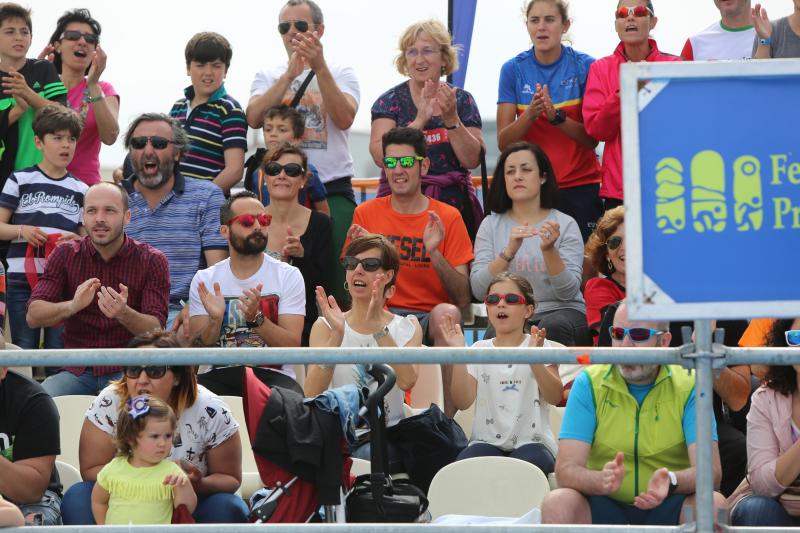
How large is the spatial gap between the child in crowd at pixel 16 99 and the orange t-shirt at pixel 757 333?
169 inches

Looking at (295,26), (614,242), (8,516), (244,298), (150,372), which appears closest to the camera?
(8,516)

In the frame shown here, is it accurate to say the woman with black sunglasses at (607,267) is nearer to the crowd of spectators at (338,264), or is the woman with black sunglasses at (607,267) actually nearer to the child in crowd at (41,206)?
the crowd of spectators at (338,264)

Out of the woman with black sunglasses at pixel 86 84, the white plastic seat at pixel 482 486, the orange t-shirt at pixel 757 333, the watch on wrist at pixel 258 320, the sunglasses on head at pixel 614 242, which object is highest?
the woman with black sunglasses at pixel 86 84

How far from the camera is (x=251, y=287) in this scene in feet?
21.4

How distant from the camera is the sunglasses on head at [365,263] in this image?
6086mm

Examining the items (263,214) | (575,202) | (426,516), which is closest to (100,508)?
(426,516)

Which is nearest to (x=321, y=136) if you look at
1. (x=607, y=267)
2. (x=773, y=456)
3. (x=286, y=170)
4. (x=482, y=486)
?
(x=286, y=170)

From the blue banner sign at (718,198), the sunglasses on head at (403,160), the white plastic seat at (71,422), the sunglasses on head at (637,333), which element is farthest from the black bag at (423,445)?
the blue banner sign at (718,198)

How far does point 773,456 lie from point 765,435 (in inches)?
3.2

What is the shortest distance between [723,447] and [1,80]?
186 inches

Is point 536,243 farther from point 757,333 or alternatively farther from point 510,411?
point 757,333

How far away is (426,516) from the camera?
4.57 metres

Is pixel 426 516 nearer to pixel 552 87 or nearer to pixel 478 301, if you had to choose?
pixel 478 301

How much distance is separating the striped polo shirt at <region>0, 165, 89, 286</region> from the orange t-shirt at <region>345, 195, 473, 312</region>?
1584 millimetres
